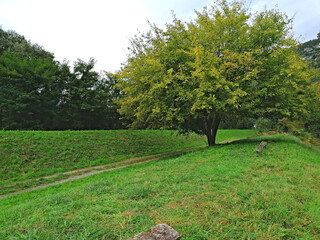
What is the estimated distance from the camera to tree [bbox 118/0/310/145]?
34.3 ft

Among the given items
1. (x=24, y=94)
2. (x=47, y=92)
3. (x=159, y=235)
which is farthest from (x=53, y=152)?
(x=47, y=92)

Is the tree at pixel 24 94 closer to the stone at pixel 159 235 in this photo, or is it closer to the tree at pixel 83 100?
the tree at pixel 83 100

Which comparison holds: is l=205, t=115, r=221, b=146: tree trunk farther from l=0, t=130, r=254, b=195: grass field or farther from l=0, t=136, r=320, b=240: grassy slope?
l=0, t=136, r=320, b=240: grassy slope

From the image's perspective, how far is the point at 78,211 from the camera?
348cm

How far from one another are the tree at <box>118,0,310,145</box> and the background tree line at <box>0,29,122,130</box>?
7.38m

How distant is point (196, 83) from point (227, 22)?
423 centimetres

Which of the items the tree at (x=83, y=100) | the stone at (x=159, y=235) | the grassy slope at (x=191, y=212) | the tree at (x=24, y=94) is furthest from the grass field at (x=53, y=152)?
the tree at (x=83, y=100)

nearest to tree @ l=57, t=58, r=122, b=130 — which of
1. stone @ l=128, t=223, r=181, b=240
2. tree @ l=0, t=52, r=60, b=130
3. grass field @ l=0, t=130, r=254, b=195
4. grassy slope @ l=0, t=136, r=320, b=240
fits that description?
tree @ l=0, t=52, r=60, b=130

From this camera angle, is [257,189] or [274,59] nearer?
[257,189]

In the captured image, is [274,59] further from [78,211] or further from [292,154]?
[78,211]

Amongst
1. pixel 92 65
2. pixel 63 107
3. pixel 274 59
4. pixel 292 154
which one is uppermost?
pixel 92 65

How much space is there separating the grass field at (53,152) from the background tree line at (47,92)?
4.08m

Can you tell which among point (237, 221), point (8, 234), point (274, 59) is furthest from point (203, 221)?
point (274, 59)

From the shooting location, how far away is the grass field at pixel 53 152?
31.7ft
